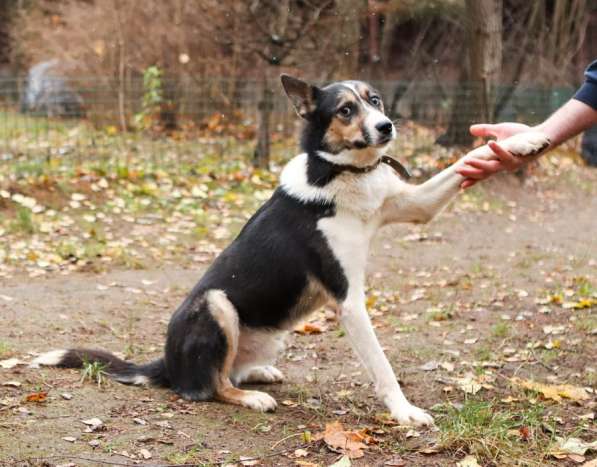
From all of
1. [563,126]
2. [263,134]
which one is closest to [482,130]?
[563,126]

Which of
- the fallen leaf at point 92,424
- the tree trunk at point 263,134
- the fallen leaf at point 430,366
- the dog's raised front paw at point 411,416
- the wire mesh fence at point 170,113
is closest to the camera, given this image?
the fallen leaf at point 92,424

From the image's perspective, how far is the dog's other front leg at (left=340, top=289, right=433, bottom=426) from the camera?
3869mm

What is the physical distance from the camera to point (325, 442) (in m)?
3.60

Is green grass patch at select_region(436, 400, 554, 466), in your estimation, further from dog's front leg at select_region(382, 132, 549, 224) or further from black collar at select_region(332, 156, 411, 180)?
black collar at select_region(332, 156, 411, 180)

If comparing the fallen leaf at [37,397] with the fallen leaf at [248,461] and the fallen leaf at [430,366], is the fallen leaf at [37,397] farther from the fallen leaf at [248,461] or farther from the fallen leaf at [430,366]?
the fallen leaf at [430,366]

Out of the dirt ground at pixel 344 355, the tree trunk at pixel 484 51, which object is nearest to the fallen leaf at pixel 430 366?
the dirt ground at pixel 344 355

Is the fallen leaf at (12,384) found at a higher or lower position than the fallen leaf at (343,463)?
lower

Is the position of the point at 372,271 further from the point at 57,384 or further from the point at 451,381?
the point at 57,384

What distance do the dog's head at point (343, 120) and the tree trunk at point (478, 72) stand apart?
7350 millimetres

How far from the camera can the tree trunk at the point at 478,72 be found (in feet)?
36.0

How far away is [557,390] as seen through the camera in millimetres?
4270

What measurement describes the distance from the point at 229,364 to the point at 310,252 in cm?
69

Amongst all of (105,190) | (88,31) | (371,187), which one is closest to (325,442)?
(371,187)

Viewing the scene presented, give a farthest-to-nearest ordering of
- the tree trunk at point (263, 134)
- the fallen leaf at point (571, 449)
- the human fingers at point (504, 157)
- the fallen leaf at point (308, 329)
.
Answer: the tree trunk at point (263, 134), the fallen leaf at point (308, 329), the human fingers at point (504, 157), the fallen leaf at point (571, 449)
